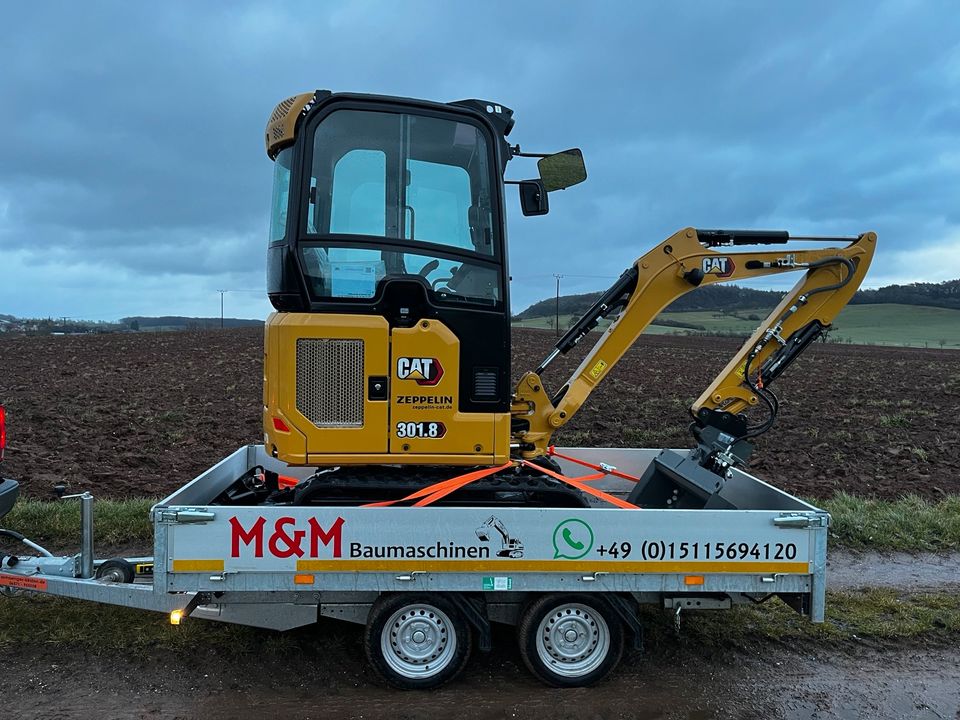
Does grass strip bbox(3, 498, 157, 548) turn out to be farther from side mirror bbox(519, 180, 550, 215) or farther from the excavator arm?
side mirror bbox(519, 180, 550, 215)

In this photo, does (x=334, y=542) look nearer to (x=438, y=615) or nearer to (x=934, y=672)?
(x=438, y=615)

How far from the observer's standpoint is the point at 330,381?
432 centimetres

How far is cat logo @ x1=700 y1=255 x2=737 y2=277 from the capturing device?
5.43 metres

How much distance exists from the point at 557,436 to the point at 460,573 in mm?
8012

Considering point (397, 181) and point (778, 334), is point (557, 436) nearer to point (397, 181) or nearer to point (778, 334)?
point (778, 334)

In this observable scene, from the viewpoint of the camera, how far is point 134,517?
664cm

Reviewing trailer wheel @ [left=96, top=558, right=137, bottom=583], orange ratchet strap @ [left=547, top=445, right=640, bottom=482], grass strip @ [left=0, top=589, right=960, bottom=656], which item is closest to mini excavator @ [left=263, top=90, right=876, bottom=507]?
grass strip @ [left=0, top=589, right=960, bottom=656]

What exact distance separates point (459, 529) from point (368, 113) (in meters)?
2.54

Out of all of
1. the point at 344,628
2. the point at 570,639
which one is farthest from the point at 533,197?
the point at 344,628

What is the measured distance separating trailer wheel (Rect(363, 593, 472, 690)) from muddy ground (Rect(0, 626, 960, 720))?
99 millimetres

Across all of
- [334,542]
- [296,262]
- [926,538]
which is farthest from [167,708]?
[926,538]

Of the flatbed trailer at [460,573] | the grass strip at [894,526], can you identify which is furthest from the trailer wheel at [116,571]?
the grass strip at [894,526]

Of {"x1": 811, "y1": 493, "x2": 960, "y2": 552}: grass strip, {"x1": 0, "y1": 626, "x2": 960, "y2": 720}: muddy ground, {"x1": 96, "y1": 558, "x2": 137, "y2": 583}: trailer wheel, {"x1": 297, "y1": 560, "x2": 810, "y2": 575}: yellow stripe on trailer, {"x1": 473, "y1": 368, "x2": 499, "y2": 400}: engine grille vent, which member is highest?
{"x1": 473, "y1": 368, "x2": 499, "y2": 400}: engine grille vent

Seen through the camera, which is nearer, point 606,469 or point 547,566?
point 547,566
